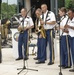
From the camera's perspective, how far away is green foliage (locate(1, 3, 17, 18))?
2348 centimetres

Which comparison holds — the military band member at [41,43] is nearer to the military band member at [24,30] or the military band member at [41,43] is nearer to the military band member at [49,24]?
the military band member at [49,24]

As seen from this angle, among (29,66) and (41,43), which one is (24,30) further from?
(29,66)

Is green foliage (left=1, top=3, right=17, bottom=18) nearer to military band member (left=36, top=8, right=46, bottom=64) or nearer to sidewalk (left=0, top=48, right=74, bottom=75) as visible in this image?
sidewalk (left=0, top=48, right=74, bottom=75)

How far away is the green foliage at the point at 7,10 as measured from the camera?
23.5 metres

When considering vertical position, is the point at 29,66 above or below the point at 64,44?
below

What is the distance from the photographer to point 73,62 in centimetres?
883

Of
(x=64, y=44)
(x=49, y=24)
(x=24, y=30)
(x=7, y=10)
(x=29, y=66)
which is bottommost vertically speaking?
(x=29, y=66)

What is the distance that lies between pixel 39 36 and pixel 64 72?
1956 mm

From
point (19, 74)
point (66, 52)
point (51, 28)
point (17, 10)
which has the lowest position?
point (19, 74)

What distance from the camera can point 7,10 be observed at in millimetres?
23750

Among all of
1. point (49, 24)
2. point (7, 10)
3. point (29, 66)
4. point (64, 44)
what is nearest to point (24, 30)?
point (49, 24)

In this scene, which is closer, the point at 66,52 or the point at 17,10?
the point at 66,52

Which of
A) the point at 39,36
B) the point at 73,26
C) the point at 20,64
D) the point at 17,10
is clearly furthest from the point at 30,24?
the point at 17,10

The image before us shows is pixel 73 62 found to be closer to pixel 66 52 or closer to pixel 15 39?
pixel 66 52
